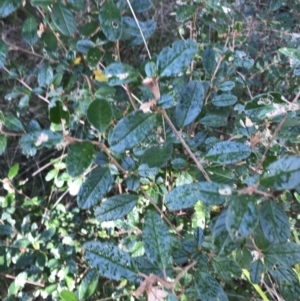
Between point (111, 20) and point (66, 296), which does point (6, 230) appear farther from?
point (111, 20)

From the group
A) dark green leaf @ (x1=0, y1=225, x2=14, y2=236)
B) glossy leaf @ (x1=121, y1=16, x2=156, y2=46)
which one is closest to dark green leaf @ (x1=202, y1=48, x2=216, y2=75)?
glossy leaf @ (x1=121, y1=16, x2=156, y2=46)

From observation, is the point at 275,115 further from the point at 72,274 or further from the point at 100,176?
the point at 72,274

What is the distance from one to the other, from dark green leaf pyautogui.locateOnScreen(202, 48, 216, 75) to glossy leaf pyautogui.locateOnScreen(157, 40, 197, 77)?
353mm

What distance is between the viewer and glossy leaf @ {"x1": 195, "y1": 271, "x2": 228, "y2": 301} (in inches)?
26.6

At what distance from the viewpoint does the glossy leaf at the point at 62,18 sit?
0.87 metres

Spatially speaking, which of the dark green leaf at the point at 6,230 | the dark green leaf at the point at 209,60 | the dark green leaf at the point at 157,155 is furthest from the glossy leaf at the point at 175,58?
the dark green leaf at the point at 6,230

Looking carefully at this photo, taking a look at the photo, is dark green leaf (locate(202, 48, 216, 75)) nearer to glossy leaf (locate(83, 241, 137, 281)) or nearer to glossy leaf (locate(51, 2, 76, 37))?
glossy leaf (locate(51, 2, 76, 37))

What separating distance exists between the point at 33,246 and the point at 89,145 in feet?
2.51

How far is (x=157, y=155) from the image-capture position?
0.73m

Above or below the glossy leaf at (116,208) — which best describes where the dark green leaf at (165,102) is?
above

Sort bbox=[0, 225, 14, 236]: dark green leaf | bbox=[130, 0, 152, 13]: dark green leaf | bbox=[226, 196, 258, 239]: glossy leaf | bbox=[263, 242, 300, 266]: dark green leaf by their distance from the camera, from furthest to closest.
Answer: bbox=[0, 225, 14, 236]: dark green leaf < bbox=[130, 0, 152, 13]: dark green leaf < bbox=[263, 242, 300, 266]: dark green leaf < bbox=[226, 196, 258, 239]: glossy leaf

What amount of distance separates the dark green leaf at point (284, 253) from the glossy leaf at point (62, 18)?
1.82 ft

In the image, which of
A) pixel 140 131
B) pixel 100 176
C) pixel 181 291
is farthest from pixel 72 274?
pixel 140 131

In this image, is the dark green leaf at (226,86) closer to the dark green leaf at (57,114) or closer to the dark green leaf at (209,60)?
the dark green leaf at (209,60)
